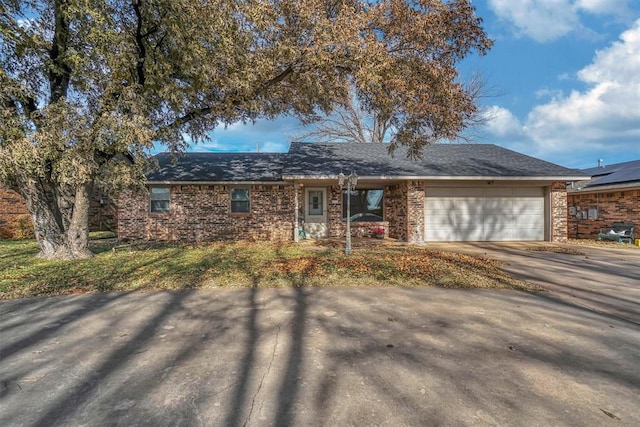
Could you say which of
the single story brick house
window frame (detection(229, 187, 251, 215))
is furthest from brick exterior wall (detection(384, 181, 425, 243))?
window frame (detection(229, 187, 251, 215))

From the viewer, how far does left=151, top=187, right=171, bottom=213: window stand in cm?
1408

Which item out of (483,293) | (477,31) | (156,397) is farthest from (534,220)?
(156,397)

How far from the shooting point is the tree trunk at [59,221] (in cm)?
871

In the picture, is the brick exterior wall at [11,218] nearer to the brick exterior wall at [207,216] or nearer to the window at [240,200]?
the brick exterior wall at [207,216]

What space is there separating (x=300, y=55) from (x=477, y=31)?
14.2 feet

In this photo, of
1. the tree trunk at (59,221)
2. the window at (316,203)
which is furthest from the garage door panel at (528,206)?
the tree trunk at (59,221)

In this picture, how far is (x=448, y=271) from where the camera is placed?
7203mm

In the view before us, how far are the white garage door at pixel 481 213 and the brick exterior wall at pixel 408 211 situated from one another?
3.28ft

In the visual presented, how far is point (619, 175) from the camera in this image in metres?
15.0

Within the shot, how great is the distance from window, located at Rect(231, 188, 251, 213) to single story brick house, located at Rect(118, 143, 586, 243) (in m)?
0.04

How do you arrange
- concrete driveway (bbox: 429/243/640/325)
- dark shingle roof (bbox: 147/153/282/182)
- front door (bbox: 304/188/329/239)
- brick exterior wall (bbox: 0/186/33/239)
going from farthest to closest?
1. brick exterior wall (bbox: 0/186/33/239)
2. front door (bbox: 304/188/329/239)
3. dark shingle roof (bbox: 147/153/282/182)
4. concrete driveway (bbox: 429/243/640/325)

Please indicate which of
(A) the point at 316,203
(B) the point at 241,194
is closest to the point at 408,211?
(A) the point at 316,203

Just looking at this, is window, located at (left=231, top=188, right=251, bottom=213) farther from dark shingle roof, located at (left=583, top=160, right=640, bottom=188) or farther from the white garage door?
dark shingle roof, located at (left=583, top=160, right=640, bottom=188)

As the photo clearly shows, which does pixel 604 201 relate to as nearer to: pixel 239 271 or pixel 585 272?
pixel 585 272
